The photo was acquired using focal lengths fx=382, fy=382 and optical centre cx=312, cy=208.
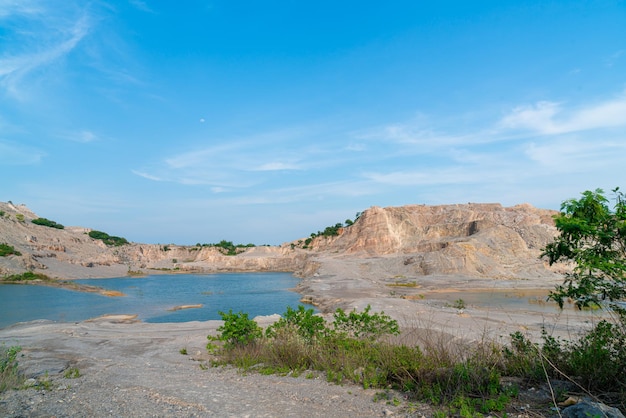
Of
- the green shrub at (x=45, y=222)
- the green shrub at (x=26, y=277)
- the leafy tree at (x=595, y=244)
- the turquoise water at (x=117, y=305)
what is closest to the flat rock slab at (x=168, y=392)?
the leafy tree at (x=595, y=244)

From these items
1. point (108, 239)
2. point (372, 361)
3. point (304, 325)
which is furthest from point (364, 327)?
point (108, 239)

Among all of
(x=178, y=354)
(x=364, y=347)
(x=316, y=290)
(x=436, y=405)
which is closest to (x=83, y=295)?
(x=316, y=290)

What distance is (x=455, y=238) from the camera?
213 feet

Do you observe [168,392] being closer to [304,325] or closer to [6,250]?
[304,325]

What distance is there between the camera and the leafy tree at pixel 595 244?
4906 millimetres

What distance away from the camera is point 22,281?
1898 inches

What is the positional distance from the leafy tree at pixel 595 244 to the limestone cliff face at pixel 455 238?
46505 mm

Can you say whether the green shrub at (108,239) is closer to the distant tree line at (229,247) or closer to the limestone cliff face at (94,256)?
the limestone cliff face at (94,256)

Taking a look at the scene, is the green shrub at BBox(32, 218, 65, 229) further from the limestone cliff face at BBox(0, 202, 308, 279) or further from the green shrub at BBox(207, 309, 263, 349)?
the green shrub at BBox(207, 309, 263, 349)

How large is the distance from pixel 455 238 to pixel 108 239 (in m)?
95.8

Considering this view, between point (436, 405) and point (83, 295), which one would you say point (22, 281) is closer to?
point (83, 295)

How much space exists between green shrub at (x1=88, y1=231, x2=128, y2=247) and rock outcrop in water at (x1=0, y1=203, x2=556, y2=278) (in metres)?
6.63

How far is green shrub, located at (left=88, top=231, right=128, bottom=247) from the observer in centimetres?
10861

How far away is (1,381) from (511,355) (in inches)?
377
